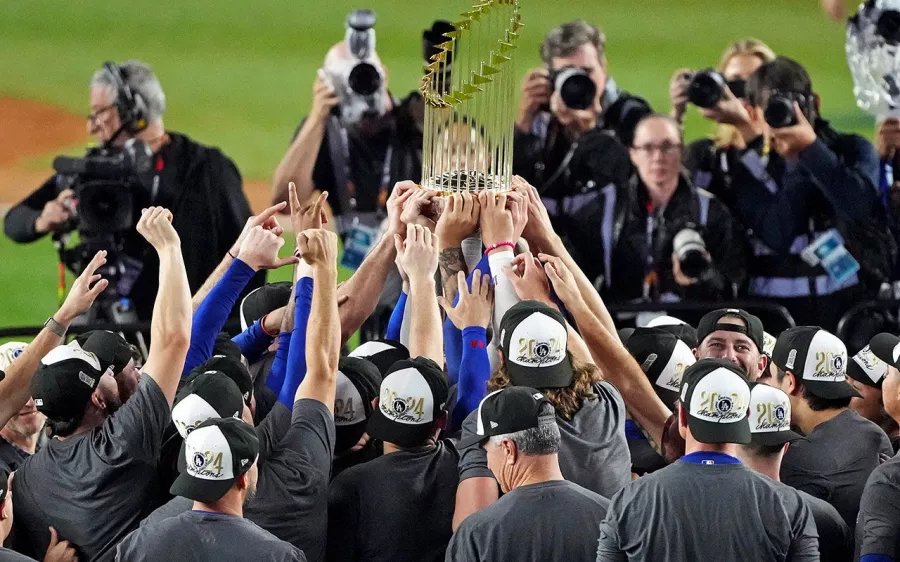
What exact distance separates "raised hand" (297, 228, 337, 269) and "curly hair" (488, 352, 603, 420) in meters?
0.66

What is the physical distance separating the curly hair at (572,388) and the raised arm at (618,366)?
270 mm

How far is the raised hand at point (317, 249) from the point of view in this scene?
4.26m

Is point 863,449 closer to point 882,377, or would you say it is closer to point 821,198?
point 882,377

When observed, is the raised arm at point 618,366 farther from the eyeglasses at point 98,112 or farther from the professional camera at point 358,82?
the eyeglasses at point 98,112

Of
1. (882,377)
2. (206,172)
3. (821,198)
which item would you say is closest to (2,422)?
(882,377)

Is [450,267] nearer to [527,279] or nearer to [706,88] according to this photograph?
[527,279]

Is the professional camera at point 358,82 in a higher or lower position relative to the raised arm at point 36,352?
higher

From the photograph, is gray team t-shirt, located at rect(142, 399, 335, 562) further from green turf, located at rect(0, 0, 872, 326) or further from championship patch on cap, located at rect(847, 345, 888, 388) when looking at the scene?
green turf, located at rect(0, 0, 872, 326)

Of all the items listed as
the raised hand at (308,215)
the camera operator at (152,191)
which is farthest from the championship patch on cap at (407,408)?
the camera operator at (152,191)

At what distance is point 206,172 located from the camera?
350 inches

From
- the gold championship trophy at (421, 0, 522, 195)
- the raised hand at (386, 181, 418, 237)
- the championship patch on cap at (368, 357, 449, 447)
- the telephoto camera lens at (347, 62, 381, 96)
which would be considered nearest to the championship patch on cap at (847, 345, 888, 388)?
the gold championship trophy at (421, 0, 522, 195)

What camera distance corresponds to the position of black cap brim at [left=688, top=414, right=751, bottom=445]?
3584 mm

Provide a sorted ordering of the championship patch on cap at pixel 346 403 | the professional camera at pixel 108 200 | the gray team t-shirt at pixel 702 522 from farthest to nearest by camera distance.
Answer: the professional camera at pixel 108 200, the championship patch on cap at pixel 346 403, the gray team t-shirt at pixel 702 522

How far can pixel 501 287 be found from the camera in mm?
4535
